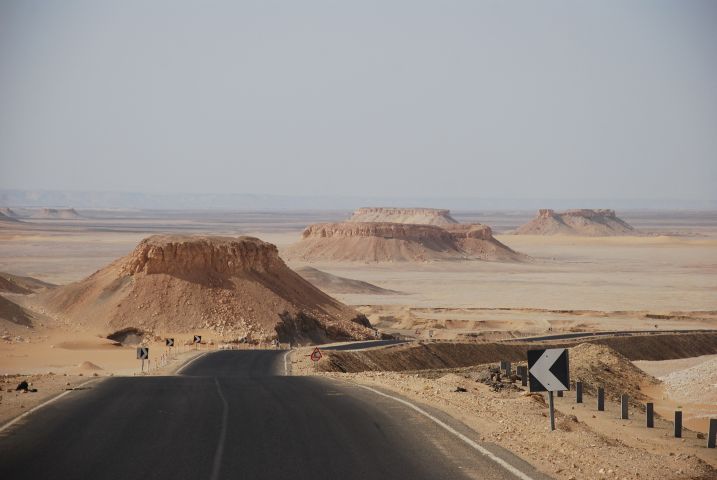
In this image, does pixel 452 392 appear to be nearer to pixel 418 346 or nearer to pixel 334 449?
pixel 334 449

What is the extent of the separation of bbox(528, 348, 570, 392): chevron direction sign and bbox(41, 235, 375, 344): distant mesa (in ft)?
139

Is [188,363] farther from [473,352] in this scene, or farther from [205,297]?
[473,352]

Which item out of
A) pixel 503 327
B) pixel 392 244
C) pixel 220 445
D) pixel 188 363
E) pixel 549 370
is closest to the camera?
pixel 220 445

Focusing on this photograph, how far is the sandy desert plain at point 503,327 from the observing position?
19906 mm

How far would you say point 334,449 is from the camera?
15805 millimetres

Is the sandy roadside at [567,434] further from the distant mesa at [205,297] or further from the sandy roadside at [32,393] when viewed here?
the distant mesa at [205,297]

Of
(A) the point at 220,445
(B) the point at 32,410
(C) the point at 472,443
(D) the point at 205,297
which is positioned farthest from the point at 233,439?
(D) the point at 205,297

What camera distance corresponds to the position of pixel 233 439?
16.5m

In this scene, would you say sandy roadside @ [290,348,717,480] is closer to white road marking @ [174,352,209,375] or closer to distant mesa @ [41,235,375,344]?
white road marking @ [174,352,209,375]

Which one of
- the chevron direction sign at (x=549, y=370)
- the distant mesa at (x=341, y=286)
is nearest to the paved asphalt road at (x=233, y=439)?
the chevron direction sign at (x=549, y=370)

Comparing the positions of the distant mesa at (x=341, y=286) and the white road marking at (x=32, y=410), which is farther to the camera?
the distant mesa at (x=341, y=286)

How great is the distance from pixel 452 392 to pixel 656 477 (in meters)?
9.82

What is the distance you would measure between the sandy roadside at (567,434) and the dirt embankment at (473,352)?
16271 mm

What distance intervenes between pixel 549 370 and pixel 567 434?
1643 mm
